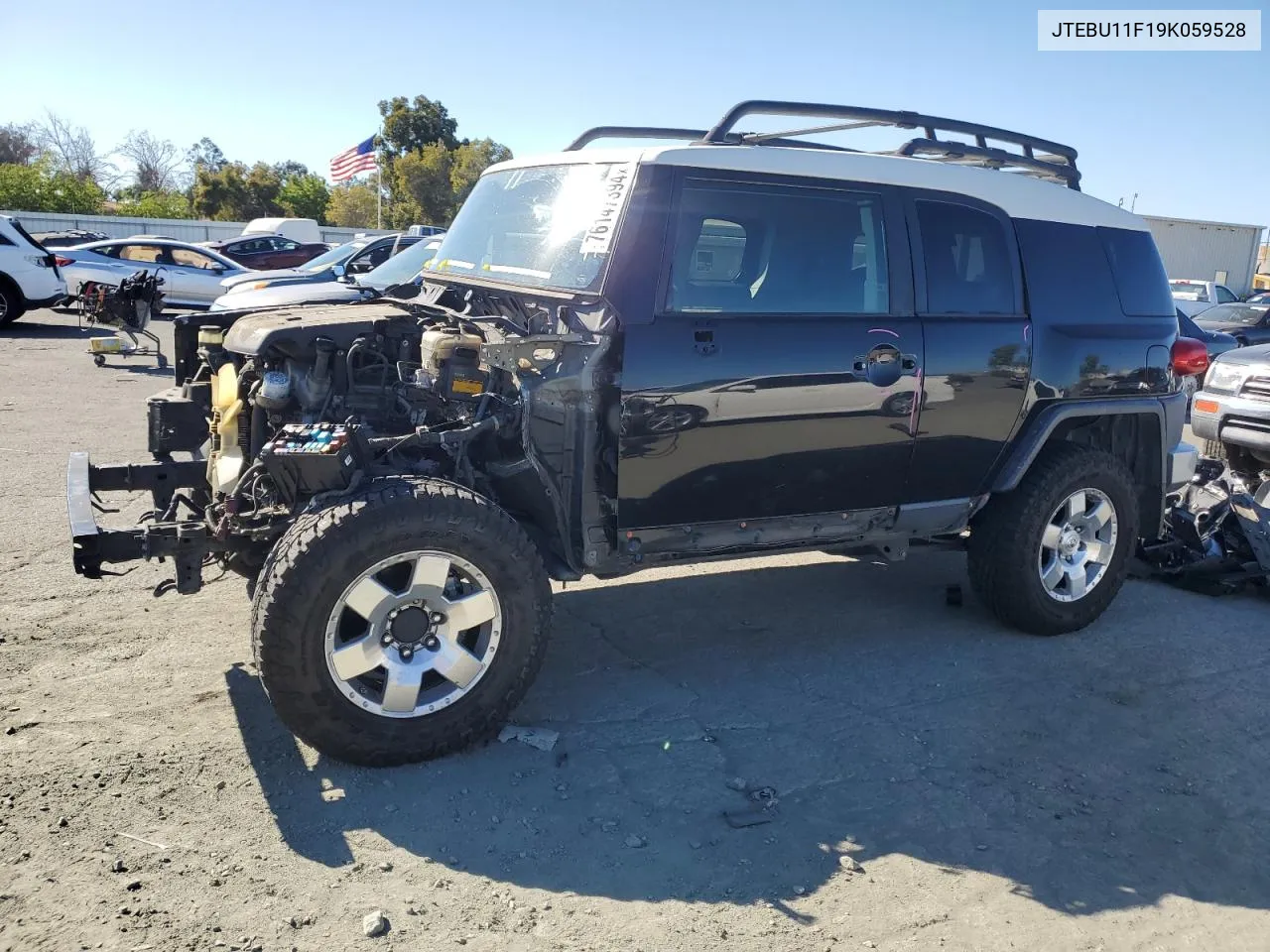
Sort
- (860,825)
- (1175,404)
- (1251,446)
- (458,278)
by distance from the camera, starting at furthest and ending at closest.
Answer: (1251,446), (1175,404), (458,278), (860,825)

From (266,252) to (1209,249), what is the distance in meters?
32.5

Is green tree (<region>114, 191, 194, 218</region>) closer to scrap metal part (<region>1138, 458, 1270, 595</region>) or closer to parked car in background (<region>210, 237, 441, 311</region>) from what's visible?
parked car in background (<region>210, 237, 441, 311</region>)

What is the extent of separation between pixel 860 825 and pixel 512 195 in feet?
10.1

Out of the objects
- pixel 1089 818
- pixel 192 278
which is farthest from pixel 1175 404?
pixel 192 278

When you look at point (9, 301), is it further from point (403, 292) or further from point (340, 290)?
point (403, 292)

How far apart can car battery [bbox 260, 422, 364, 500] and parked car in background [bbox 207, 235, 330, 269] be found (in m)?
Result: 22.2

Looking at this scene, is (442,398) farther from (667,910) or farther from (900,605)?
(900,605)

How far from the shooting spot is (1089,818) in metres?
3.53

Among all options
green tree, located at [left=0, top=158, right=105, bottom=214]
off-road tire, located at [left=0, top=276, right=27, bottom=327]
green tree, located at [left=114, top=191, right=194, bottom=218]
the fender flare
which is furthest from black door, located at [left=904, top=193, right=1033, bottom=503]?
green tree, located at [left=114, top=191, right=194, bottom=218]

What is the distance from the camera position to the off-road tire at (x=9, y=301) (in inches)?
651

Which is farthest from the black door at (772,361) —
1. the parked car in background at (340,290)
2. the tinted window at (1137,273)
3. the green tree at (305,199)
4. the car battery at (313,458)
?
the green tree at (305,199)

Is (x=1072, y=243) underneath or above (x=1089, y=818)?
above

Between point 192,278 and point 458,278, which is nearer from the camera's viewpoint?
point 458,278

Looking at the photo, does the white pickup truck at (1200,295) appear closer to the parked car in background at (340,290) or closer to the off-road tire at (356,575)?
the parked car in background at (340,290)
